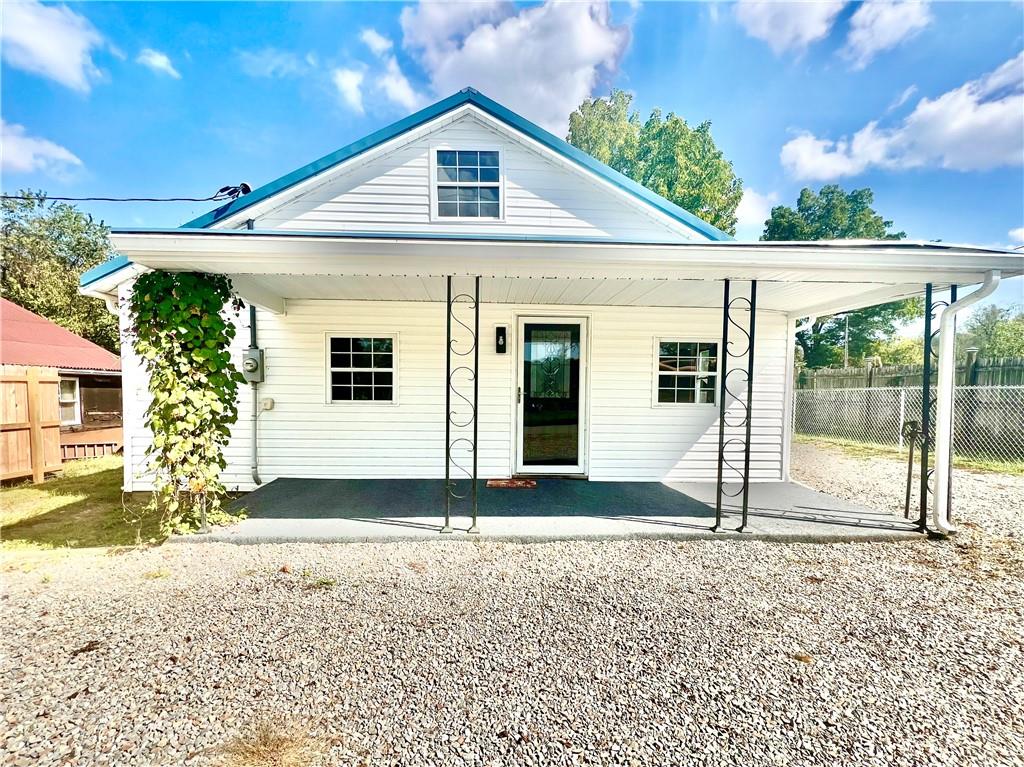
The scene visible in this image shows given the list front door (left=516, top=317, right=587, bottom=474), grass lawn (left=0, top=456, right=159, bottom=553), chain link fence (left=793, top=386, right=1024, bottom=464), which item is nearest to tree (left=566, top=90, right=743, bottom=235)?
chain link fence (left=793, top=386, right=1024, bottom=464)

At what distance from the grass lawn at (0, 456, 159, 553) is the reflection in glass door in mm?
4267

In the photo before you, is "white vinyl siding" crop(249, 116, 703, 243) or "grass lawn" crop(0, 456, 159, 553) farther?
"white vinyl siding" crop(249, 116, 703, 243)

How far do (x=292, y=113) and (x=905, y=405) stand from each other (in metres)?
15.6

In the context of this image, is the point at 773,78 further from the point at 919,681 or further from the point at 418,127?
the point at 919,681

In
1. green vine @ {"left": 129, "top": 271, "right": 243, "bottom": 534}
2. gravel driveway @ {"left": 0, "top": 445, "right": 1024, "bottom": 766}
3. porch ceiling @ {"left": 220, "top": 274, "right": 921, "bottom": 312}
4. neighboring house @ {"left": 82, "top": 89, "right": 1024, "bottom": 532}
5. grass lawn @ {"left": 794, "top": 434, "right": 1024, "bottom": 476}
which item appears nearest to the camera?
gravel driveway @ {"left": 0, "top": 445, "right": 1024, "bottom": 766}

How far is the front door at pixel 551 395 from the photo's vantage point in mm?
5793

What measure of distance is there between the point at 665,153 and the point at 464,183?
15.6 metres

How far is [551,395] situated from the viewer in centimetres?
587

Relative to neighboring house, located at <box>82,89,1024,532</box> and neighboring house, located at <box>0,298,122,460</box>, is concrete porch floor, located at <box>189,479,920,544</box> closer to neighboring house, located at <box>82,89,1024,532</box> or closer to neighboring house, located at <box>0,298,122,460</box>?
neighboring house, located at <box>82,89,1024,532</box>

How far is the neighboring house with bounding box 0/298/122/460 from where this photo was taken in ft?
27.4

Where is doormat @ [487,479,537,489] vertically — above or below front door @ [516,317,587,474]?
below

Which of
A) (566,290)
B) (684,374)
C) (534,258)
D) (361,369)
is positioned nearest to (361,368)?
(361,369)

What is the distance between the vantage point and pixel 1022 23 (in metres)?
6.96

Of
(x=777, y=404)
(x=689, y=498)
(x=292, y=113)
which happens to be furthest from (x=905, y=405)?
(x=292, y=113)
